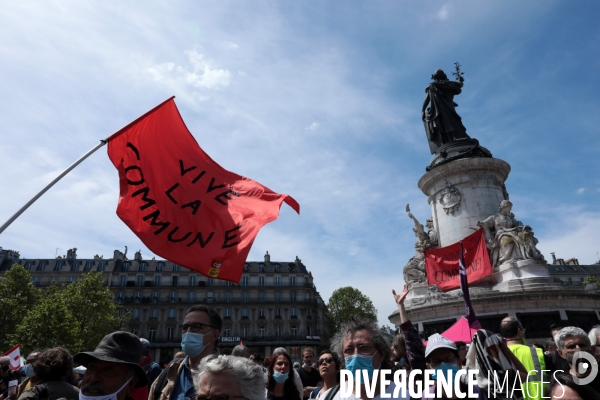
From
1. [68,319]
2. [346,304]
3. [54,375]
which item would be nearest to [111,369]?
[54,375]

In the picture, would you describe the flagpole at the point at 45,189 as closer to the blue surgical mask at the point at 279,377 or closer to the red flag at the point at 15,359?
the blue surgical mask at the point at 279,377

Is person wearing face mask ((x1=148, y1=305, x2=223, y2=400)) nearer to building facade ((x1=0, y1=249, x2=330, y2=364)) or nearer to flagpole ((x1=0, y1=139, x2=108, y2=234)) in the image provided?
flagpole ((x1=0, y1=139, x2=108, y2=234))

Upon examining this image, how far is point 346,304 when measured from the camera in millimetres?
69562

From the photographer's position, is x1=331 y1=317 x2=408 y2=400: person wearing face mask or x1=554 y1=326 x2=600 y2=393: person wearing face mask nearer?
x1=331 y1=317 x2=408 y2=400: person wearing face mask

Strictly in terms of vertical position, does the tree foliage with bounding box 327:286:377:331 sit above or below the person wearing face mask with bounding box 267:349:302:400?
above

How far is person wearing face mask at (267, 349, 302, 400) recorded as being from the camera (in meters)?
5.56

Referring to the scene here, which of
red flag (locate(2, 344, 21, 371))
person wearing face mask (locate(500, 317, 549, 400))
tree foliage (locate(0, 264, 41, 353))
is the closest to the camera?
person wearing face mask (locate(500, 317, 549, 400))

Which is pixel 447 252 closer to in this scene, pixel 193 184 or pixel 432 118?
pixel 432 118

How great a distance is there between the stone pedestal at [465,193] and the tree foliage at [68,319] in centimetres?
2980

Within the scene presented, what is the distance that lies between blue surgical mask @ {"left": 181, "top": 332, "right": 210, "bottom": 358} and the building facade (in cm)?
5723

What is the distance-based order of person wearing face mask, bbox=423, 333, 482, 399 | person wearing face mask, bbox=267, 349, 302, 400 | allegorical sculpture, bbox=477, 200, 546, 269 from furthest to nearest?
allegorical sculpture, bbox=477, 200, 546, 269, person wearing face mask, bbox=267, 349, 302, 400, person wearing face mask, bbox=423, 333, 482, 399

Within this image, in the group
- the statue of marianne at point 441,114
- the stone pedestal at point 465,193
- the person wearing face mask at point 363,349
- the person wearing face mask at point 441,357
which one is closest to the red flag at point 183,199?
the person wearing face mask at point 363,349

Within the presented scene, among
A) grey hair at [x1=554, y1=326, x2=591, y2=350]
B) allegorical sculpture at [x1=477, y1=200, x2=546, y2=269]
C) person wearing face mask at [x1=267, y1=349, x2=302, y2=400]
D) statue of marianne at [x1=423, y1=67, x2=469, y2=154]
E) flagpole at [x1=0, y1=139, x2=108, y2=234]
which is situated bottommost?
person wearing face mask at [x1=267, y1=349, x2=302, y2=400]

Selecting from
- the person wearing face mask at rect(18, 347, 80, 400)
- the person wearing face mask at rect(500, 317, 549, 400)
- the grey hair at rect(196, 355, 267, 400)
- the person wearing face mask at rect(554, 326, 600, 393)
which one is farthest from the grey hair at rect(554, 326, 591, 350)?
the person wearing face mask at rect(18, 347, 80, 400)
